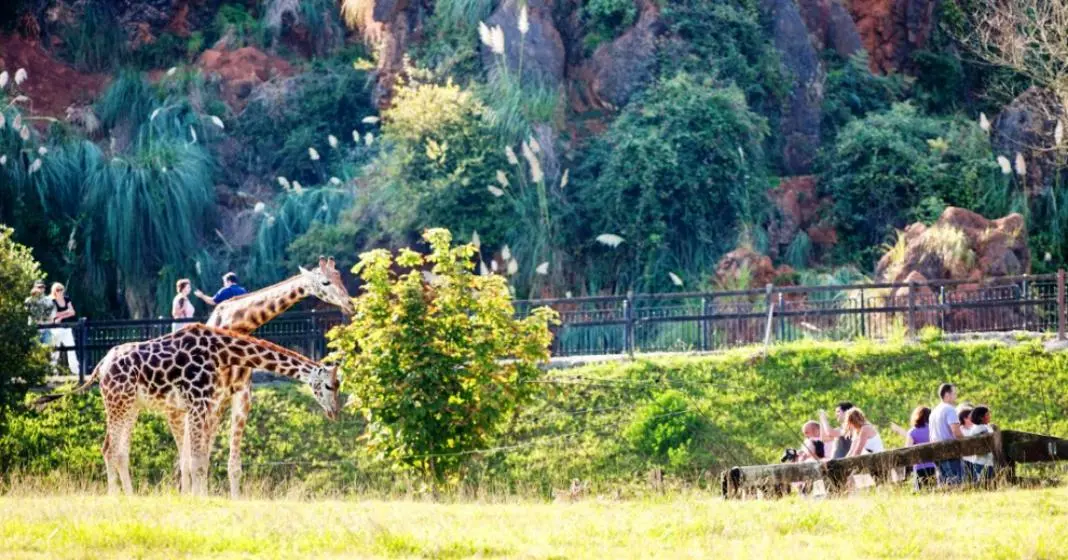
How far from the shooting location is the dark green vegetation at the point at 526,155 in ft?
128

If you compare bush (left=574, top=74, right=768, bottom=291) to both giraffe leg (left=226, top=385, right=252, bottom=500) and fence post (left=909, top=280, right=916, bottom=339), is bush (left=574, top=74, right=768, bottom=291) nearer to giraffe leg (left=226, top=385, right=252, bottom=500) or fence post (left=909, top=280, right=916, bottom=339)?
fence post (left=909, top=280, right=916, bottom=339)

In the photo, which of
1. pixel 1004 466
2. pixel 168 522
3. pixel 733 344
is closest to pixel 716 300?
pixel 733 344

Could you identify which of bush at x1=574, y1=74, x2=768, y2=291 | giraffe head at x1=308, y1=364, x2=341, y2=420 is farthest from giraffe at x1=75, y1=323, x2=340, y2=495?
bush at x1=574, y1=74, x2=768, y2=291

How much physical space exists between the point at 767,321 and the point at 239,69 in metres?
18.6

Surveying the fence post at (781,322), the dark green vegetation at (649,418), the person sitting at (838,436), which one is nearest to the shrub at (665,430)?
the dark green vegetation at (649,418)

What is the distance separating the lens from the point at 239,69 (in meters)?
45.3

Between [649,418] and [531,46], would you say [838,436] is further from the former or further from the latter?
[531,46]

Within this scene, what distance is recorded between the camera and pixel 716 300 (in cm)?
3528

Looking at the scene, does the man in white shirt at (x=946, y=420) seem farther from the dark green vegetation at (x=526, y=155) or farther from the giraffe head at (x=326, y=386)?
the dark green vegetation at (x=526, y=155)

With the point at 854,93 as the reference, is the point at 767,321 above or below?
below

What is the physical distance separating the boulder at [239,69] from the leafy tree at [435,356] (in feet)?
69.7

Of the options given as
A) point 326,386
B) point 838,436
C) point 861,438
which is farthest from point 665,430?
point 861,438

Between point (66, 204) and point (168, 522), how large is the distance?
76.0 feet

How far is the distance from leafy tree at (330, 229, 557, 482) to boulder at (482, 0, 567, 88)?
57.2 feet
